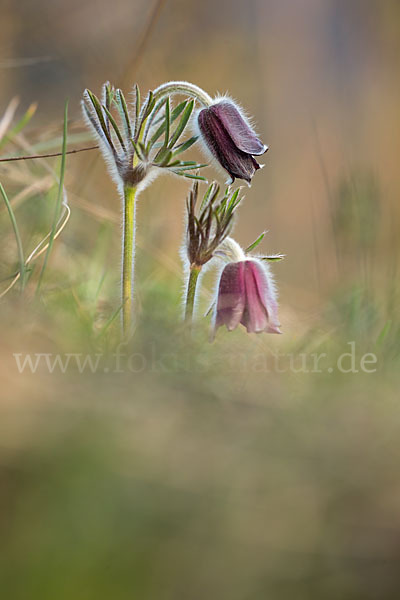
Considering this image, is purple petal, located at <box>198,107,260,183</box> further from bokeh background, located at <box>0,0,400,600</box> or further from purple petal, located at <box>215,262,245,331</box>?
bokeh background, located at <box>0,0,400,600</box>

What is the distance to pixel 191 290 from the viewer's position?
53.4 inches

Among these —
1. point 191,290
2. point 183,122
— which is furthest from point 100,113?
point 191,290

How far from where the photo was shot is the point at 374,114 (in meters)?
4.08

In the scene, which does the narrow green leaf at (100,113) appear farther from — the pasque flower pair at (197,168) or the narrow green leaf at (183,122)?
the narrow green leaf at (183,122)

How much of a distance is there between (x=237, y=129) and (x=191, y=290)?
0.37 meters

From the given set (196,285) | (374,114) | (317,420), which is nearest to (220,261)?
(196,285)

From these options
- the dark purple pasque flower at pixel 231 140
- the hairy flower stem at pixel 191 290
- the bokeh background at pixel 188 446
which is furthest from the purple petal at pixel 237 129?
the bokeh background at pixel 188 446

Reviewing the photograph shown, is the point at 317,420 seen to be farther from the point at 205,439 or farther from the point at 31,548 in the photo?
the point at 31,548

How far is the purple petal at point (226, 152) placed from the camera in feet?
4.27

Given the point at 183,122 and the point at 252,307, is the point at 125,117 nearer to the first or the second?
the point at 183,122

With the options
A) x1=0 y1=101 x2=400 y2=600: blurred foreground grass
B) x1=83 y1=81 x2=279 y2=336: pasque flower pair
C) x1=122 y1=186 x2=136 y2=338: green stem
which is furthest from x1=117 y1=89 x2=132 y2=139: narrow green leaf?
x1=0 y1=101 x2=400 y2=600: blurred foreground grass

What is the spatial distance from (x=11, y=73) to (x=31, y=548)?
293cm

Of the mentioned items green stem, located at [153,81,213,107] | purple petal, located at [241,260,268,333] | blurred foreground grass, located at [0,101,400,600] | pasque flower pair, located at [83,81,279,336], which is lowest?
blurred foreground grass, located at [0,101,400,600]

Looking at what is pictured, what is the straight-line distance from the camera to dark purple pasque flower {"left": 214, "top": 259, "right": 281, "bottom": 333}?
1281 millimetres
